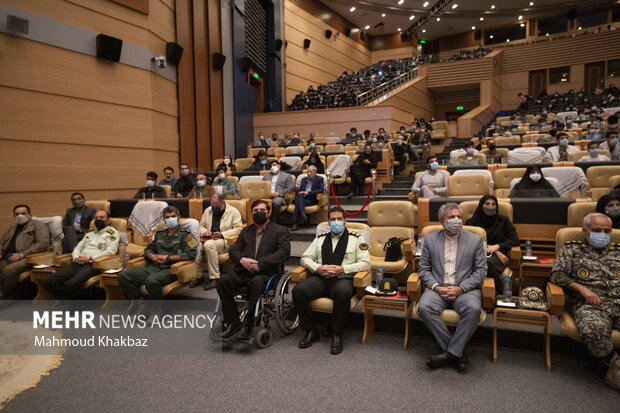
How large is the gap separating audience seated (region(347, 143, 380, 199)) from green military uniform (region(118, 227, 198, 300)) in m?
3.33

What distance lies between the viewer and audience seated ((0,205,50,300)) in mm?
4082

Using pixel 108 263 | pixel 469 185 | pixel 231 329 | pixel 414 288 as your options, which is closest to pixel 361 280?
pixel 414 288

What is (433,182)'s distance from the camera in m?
5.28

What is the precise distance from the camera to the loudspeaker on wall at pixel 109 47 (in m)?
6.25

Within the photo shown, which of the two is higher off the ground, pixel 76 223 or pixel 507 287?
pixel 76 223

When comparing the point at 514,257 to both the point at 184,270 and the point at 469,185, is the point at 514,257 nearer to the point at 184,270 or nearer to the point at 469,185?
the point at 469,185

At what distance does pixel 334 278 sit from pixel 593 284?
1.70 metres

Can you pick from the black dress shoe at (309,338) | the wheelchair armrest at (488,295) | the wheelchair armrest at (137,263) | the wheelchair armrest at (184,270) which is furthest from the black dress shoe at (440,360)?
the wheelchair armrest at (137,263)

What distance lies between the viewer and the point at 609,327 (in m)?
2.25

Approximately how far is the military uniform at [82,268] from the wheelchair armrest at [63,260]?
0.41 ft

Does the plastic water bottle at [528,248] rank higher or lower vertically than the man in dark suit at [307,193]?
lower

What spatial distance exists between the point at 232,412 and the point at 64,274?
2651mm

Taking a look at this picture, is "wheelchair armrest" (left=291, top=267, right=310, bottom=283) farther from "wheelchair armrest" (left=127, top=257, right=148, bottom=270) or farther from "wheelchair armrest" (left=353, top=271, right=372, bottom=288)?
"wheelchair armrest" (left=127, top=257, right=148, bottom=270)

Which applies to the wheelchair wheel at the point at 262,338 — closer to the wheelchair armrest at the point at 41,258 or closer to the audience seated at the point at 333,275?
the audience seated at the point at 333,275
